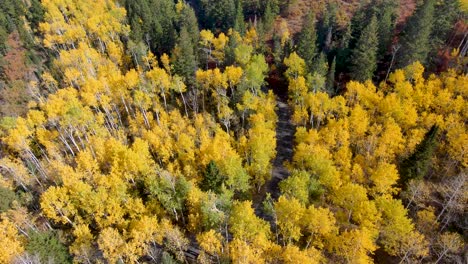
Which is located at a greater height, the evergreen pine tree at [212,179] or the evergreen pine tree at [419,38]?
the evergreen pine tree at [419,38]

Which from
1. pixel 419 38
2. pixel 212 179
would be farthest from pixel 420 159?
pixel 212 179

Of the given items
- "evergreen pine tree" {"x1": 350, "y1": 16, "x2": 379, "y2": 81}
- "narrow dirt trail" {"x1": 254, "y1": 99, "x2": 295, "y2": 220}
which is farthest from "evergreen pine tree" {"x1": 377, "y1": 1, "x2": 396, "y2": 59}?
"narrow dirt trail" {"x1": 254, "y1": 99, "x2": 295, "y2": 220}

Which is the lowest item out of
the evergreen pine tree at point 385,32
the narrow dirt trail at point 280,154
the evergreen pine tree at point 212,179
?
the narrow dirt trail at point 280,154

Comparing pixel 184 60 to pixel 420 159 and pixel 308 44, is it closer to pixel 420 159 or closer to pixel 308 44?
pixel 308 44

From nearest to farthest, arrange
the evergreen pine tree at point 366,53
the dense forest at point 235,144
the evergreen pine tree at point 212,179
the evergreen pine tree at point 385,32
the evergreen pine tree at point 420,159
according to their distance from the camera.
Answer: the dense forest at point 235,144 → the evergreen pine tree at point 420,159 → the evergreen pine tree at point 212,179 → the evergreen pine tree at point 366,53 → the evergreen pine tree at point 385,32

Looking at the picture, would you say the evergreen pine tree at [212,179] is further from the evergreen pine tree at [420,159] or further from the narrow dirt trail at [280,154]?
the evergreen pine tree at [420,159]

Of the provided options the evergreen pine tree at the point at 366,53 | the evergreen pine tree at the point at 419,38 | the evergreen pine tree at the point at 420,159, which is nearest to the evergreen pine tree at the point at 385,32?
the evergreen pine tree at the point at 366,53
